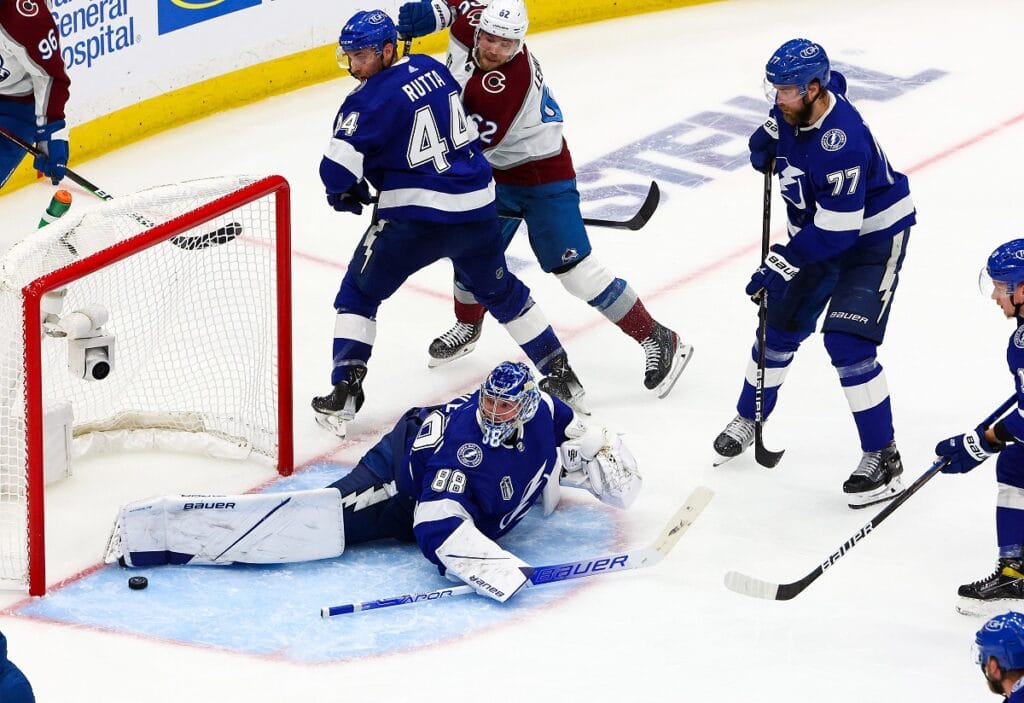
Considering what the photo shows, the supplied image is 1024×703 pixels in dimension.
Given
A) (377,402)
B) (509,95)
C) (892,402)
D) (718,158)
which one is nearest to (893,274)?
(892,402)

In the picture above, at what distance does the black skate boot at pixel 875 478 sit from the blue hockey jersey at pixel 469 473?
824mm

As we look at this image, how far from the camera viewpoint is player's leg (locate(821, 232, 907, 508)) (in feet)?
15.2

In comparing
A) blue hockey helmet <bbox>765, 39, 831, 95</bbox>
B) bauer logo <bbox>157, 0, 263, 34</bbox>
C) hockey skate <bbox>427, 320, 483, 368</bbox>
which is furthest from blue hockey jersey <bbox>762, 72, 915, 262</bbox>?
bauer logo <bbox>157, 0, 263, 34</bbox>

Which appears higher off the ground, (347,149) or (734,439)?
(347,149)

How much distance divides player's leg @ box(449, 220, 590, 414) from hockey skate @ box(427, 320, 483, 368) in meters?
0.32

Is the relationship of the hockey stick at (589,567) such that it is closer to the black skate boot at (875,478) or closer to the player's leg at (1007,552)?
the black skate boot at (875,478)

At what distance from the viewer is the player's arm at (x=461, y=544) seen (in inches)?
168

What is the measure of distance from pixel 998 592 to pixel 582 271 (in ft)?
5.40

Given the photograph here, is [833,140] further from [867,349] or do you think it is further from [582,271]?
[582,271]

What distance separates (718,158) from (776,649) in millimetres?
3400

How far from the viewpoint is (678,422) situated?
5328mm

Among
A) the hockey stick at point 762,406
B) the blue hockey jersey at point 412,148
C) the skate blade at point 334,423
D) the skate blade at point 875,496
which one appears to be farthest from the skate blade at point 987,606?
the skate blade at point 334,423

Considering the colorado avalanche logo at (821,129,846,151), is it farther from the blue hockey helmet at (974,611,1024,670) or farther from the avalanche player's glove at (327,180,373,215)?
the blue hockey helmet at (974,611,1024,670)

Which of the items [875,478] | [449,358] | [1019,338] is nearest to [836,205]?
[1019,338]
